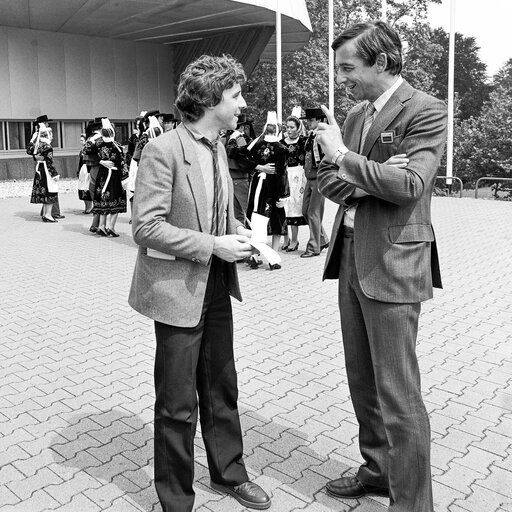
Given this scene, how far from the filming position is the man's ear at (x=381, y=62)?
2.62 meters

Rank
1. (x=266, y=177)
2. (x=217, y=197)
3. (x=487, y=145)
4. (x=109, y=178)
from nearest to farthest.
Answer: (x=217, y=197) → (x=266, y=177) → (x=109, y=178) → (x=487, y=145)

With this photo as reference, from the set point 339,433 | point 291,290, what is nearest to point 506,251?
point 291,290

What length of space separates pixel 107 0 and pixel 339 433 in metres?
23.2

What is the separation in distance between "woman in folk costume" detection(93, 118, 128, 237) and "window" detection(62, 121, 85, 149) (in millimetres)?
19268

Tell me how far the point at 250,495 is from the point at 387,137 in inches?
66.4

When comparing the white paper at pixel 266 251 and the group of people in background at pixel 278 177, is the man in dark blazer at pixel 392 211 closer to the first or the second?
the white paper at pixel 266 251

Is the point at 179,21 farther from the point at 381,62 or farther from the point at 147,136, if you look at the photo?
the point at 381,62

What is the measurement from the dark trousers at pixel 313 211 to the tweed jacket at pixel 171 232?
6897mm

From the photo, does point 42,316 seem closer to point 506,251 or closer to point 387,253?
point 387,253

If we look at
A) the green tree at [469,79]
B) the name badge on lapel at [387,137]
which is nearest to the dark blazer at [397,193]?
the name badge on lapel at [387,137]

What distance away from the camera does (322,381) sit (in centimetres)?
475

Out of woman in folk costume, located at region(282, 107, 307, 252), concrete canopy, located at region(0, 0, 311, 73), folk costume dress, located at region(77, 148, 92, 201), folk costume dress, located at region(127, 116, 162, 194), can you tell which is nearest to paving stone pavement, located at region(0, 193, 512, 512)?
woman in folk costume, located at region(282, 107, 307, 252)

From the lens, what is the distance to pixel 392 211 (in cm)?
268

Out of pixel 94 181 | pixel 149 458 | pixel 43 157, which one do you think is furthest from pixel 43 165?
pixel 149 458
